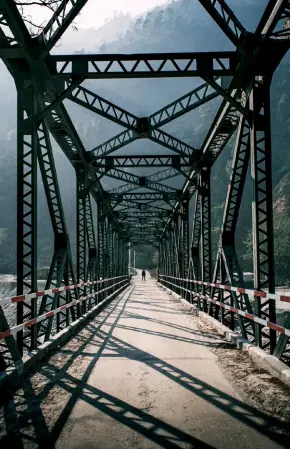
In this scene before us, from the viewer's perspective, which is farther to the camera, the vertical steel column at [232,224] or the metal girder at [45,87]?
the vertical steel column at [232,224]

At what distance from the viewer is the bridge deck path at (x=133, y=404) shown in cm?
359

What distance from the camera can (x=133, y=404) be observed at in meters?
4.55

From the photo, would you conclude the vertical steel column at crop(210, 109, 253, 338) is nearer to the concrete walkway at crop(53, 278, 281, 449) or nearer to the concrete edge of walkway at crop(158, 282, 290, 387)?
the concrete edge of walkway at crop(158, 282, 290, 387)

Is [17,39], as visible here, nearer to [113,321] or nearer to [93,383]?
[93,383]

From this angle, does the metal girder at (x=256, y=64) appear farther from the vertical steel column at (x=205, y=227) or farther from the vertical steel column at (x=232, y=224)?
the vertical steel column at (x=205, y=227)

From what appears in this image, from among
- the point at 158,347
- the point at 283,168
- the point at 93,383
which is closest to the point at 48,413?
the point at 93,383

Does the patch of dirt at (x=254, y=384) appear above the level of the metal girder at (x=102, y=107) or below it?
below

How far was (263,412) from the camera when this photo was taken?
13.9 ft

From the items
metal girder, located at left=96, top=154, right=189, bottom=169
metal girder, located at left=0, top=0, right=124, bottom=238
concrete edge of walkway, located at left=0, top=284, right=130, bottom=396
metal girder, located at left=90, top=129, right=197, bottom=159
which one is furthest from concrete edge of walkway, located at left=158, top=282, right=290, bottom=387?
metal girder, located at left=96, top=154, right=189, bottom=169

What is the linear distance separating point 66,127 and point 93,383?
805 cm

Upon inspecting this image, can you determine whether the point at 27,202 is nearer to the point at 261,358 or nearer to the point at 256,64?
the point at 261,358

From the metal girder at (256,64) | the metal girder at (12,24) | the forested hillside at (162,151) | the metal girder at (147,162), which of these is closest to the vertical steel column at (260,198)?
the metal girder at (256,64)

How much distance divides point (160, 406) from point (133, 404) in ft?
1.05

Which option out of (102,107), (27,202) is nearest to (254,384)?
(27,202)
